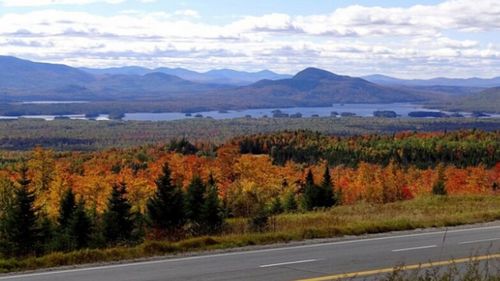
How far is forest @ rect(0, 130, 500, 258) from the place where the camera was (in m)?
32.0

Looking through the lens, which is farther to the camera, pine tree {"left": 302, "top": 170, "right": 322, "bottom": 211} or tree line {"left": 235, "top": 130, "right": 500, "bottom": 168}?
tree line {"left": 235, "top": 130, "right": 500, "bottom": 168}

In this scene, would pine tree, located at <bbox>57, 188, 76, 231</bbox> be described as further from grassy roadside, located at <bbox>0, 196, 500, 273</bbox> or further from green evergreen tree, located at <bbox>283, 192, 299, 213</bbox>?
green evergreen tree, located at <bbox>283, 192, 299, 213</bbox>

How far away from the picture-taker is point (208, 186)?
42688mm

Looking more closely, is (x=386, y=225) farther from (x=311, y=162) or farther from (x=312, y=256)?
(x=311, y=162)

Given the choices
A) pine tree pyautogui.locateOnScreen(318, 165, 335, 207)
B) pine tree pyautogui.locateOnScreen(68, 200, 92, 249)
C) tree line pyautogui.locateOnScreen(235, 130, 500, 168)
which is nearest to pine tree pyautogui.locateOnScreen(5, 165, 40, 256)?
pine tree pyautogui.locateOnScreen(68, 200, 92, 249)

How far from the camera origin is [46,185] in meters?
63.2

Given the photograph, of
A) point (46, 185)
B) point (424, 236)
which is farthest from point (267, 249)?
point (46, 185)

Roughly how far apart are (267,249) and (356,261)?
2.74 meters

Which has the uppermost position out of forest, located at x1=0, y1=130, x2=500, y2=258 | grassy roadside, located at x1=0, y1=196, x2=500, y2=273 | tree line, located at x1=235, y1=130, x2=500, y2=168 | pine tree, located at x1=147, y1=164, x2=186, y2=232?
grassy roadside, located at x1=0, y1=196, x2=500, y2=273

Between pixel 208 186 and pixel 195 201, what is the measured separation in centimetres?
938

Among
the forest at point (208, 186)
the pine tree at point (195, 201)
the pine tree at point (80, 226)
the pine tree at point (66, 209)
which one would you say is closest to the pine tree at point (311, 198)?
the forest at point (208, 186)

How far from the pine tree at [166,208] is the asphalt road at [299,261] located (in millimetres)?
15024

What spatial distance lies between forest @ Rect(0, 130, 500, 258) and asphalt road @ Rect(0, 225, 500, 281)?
13.9ft

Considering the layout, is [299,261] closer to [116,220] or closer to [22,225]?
[22,225]
